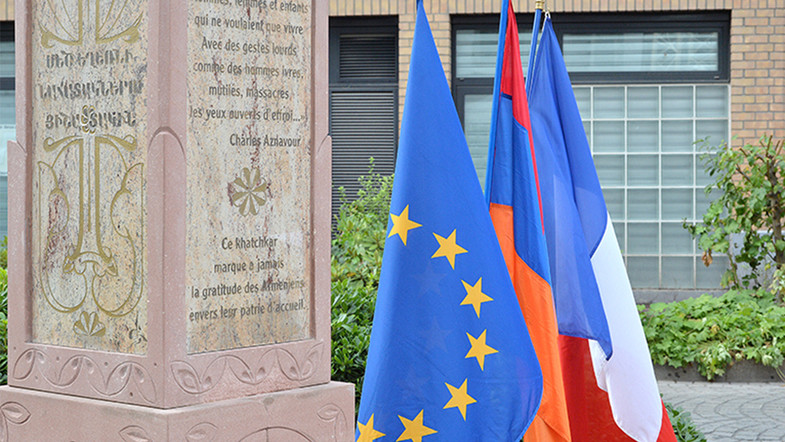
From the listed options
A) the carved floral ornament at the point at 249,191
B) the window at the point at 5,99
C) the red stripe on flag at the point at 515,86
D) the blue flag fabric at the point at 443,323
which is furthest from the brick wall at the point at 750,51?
the carved floral ornament at the point at 249,191

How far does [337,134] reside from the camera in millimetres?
10750

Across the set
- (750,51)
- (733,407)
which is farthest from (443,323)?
(750,51)

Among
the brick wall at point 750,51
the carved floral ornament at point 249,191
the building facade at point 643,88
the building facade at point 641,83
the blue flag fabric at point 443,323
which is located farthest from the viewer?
the building facade at point 643,88

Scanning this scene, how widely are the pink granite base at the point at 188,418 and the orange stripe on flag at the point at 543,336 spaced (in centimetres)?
74

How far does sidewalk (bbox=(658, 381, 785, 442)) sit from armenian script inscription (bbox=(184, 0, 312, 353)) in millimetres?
3918

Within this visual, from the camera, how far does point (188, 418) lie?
273 cm

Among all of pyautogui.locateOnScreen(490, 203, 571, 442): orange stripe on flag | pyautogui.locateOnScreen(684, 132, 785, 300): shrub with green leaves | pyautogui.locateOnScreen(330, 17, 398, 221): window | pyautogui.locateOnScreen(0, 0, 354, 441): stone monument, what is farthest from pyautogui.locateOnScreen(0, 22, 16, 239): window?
pyautogui.locateOnScreen(490, 203, 571, 442): orange stripe on flag

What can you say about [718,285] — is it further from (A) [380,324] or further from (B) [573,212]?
(A) [380,324]

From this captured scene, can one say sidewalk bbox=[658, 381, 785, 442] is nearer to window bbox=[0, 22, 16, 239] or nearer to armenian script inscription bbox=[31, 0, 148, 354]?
armenian script inscription bbox=[31, 0, 148, 354]

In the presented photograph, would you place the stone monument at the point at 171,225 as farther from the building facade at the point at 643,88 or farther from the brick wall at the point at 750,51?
the building facade at the point at 643,88

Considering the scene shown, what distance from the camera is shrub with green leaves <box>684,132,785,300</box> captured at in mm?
8836

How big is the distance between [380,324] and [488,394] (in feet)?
1.45

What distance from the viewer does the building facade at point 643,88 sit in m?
10.1

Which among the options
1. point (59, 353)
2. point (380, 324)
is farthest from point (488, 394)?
point (59, 353)
